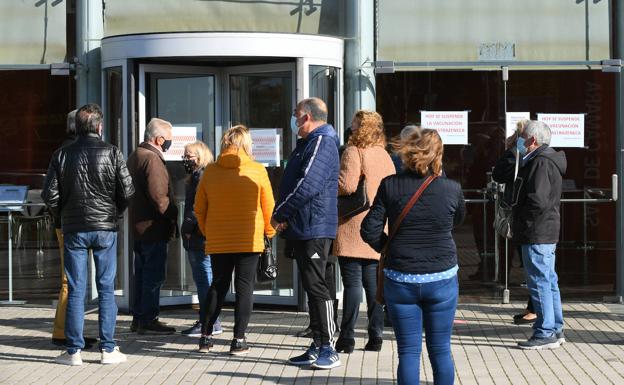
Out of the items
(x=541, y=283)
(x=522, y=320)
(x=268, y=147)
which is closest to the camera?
(x=541, y=283)

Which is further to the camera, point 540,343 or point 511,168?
point 511,168

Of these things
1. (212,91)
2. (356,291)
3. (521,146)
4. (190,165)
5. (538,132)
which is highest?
(212,91)

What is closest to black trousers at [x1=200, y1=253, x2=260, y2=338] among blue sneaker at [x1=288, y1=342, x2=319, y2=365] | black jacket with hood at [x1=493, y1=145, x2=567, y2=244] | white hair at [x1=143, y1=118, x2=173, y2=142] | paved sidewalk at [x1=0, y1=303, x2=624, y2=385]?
paved sidewalk at [x1=0, y1=303, x2=624, y2=385]

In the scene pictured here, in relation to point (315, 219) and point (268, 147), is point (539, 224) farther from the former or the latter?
point (268, 147)

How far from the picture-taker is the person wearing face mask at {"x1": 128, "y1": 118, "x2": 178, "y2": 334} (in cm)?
952

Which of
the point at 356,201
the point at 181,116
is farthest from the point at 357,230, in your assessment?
the point at 181,116

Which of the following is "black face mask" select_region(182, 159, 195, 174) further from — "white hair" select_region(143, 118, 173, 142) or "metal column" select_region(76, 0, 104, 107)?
"metal column" select_region(76, 0, 104, 107)

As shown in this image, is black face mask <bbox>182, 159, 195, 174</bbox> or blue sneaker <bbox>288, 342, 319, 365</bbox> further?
black face mask <bbox>182, 159, 195, 174</bbox>

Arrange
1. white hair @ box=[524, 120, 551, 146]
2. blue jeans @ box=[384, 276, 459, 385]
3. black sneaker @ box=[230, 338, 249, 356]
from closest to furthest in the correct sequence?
1. blue jeans @ box=[384, 276, 459, 385]
2. black sneaker @ box=[230, 338, 249, 356]
3. white hair @ box=[524, 120, 551, 146]

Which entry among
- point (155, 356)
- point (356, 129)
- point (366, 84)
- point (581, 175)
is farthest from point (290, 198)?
point (581, 175)

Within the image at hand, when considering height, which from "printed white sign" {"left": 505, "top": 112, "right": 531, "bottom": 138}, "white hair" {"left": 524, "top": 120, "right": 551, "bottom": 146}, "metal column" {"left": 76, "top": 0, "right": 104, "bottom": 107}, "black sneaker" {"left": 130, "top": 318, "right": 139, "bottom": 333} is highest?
"metal column" {"left": 76, "top": 0, "right": 104, "bottom": 107}

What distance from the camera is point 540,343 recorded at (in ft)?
29.3

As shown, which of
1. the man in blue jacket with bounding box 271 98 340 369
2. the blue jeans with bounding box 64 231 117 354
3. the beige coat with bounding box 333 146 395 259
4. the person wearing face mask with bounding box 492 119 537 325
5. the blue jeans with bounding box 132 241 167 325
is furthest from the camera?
the blue jeans with bounding box 132 241 167 325

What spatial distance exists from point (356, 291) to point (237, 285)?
35.3 inches
